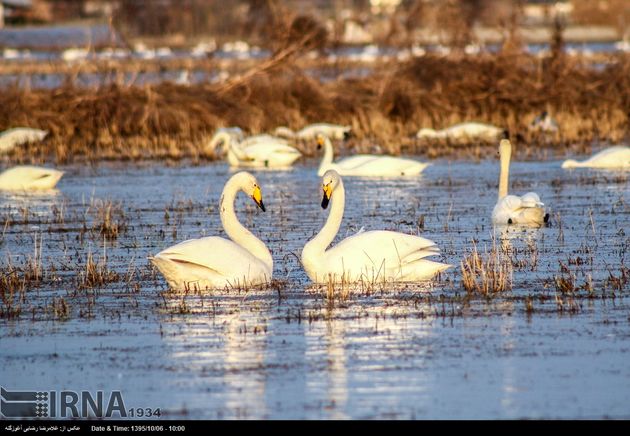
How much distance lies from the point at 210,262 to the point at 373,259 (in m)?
1.16

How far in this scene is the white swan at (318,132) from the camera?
78.4 ft

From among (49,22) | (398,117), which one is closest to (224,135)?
(398,117)

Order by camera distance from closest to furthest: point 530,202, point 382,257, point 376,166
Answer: point 382,257 → point 530,202 → point 376,166

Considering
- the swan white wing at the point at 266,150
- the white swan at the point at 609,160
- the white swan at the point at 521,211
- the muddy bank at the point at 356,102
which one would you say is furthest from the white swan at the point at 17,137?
the white swan at the point at 521,211

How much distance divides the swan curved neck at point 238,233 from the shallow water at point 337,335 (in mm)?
311

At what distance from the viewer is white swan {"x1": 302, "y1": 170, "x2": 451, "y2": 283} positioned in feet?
31.1

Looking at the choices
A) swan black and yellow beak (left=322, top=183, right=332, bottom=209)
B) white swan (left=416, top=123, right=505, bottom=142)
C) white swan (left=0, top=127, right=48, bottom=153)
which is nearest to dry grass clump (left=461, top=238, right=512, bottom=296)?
swan black and yellow beak (left=322, top=183, right=332, bottom=209)

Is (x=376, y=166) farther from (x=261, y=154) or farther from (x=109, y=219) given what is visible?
(x=109, y=219)

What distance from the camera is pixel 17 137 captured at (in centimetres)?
2303

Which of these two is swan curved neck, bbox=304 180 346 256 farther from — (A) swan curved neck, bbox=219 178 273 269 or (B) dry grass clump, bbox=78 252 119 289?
(B) dry grass clump, bbox=78 252 119 289

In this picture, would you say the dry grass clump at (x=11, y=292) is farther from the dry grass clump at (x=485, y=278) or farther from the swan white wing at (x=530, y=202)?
the swan white wing at (x=530, y=202)

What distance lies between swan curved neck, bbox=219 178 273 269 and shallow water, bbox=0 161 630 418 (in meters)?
0.31

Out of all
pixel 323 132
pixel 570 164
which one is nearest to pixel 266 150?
pixel 323 132

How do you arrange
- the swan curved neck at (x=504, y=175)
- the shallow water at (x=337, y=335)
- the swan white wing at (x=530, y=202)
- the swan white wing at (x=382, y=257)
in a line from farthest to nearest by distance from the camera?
the swan curved neck at (x=504, y=175), the swan white wing at (x=530, y=202), the swan white wing at (x=382, y=257), the shallow water at (x=337, y=335)
